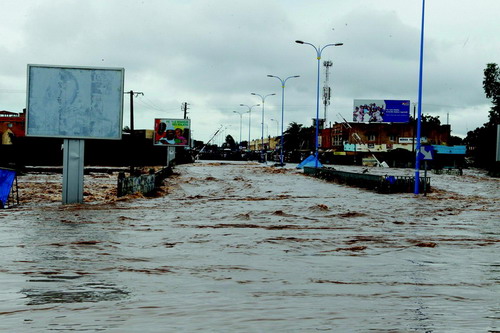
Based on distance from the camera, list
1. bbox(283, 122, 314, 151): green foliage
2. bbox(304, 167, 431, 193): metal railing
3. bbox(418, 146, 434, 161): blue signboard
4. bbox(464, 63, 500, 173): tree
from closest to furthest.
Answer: bbox(418, 146, 434, 161): blue signboard < bbox(304, 167, 431, 193): metal railing < bbox(464, 63, 500, 173): tree < bbox(283, 122, 314, 151): green foliage

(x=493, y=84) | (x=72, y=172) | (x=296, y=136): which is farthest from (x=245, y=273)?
(x=296, y=136)

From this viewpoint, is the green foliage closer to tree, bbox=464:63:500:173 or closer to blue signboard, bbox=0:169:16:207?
tree, bbox=464:63:500:173

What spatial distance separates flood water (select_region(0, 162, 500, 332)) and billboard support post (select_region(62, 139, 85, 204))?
3.27m

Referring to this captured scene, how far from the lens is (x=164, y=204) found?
20016 mm

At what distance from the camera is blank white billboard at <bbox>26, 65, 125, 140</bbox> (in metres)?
19.5

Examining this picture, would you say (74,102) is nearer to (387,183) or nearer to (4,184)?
(4,184)

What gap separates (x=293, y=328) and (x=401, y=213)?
13.3 m

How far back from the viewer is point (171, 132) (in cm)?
6862

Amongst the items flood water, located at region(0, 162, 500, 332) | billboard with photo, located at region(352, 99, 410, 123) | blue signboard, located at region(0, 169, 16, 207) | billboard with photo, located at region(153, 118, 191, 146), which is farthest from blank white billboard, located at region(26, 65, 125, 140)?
billboard with photo, located at region(352, 99, 410, 123)

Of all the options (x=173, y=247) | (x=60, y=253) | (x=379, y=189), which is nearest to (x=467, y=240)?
(x=173, y=247)

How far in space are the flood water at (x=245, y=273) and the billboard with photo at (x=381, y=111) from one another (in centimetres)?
8159

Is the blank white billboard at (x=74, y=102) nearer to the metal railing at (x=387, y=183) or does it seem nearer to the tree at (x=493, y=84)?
the metal railing at (x=387, y=183)

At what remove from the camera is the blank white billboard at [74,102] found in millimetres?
19469

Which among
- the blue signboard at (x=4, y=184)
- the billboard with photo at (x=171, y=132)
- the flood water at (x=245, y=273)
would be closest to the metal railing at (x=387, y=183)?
the flood water at (x=245, y=273)
